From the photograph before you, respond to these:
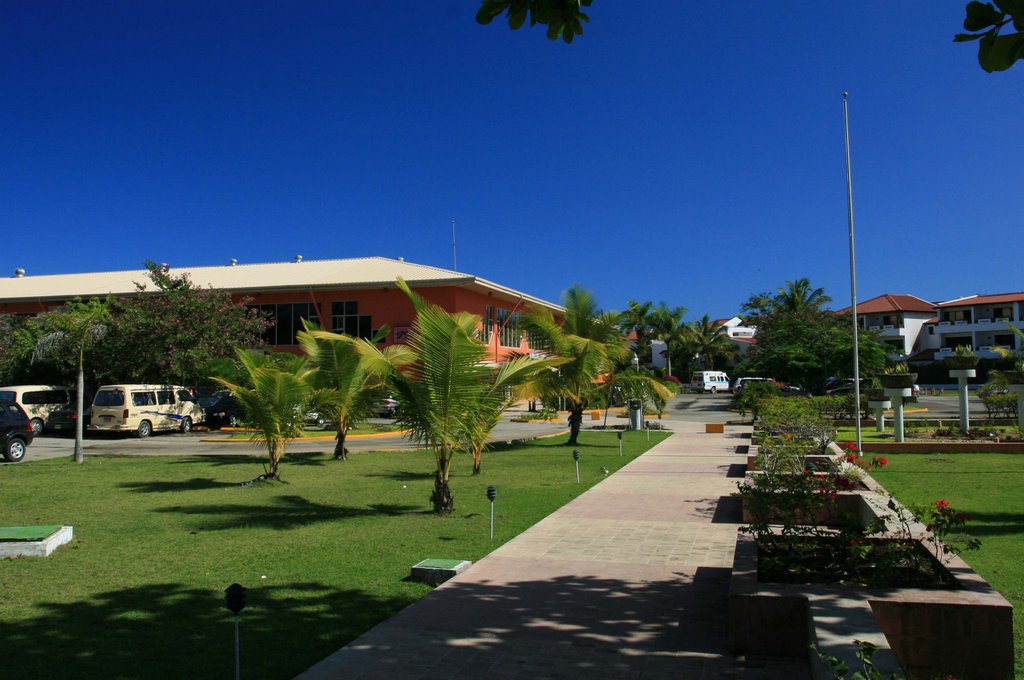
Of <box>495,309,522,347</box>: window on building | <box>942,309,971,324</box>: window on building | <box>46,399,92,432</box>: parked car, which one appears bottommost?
<box>46,399,92,432</box>: parked car

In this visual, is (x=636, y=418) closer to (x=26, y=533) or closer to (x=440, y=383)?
(x=440, y=383)

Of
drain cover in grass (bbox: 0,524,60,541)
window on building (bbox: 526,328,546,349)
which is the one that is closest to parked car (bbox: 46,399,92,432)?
window on building (bbox: 526,328,546,349)

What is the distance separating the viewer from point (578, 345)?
70.7 feet

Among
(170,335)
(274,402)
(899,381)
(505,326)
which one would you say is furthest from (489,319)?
(274,402)

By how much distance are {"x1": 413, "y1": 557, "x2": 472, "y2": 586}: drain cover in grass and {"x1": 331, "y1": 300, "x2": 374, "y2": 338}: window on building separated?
31.9 meters

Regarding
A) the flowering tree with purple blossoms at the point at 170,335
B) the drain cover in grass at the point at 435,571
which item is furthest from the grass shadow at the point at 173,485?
the flowering tree with purple blossoms at the point at 170,335

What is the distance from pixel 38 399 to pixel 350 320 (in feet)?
48.0

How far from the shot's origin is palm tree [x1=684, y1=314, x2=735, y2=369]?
7144 cm

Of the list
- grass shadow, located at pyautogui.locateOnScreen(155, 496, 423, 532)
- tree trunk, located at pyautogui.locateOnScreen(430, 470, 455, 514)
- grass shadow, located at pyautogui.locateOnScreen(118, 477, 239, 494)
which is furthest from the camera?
grass shadow, located at pyautogui.locateOnScreen(118, 477, 239, 494)

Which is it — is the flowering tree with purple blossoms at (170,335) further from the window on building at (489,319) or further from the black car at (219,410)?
the window on building at (489,319)

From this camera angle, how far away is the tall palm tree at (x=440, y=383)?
10359mm

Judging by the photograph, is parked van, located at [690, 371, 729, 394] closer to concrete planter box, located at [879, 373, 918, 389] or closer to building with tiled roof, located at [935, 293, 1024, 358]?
building with tiled roof, located at [935, 293, 1024, 358]

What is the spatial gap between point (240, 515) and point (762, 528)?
7544mm

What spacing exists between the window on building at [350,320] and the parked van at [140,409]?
10294 millimetres
